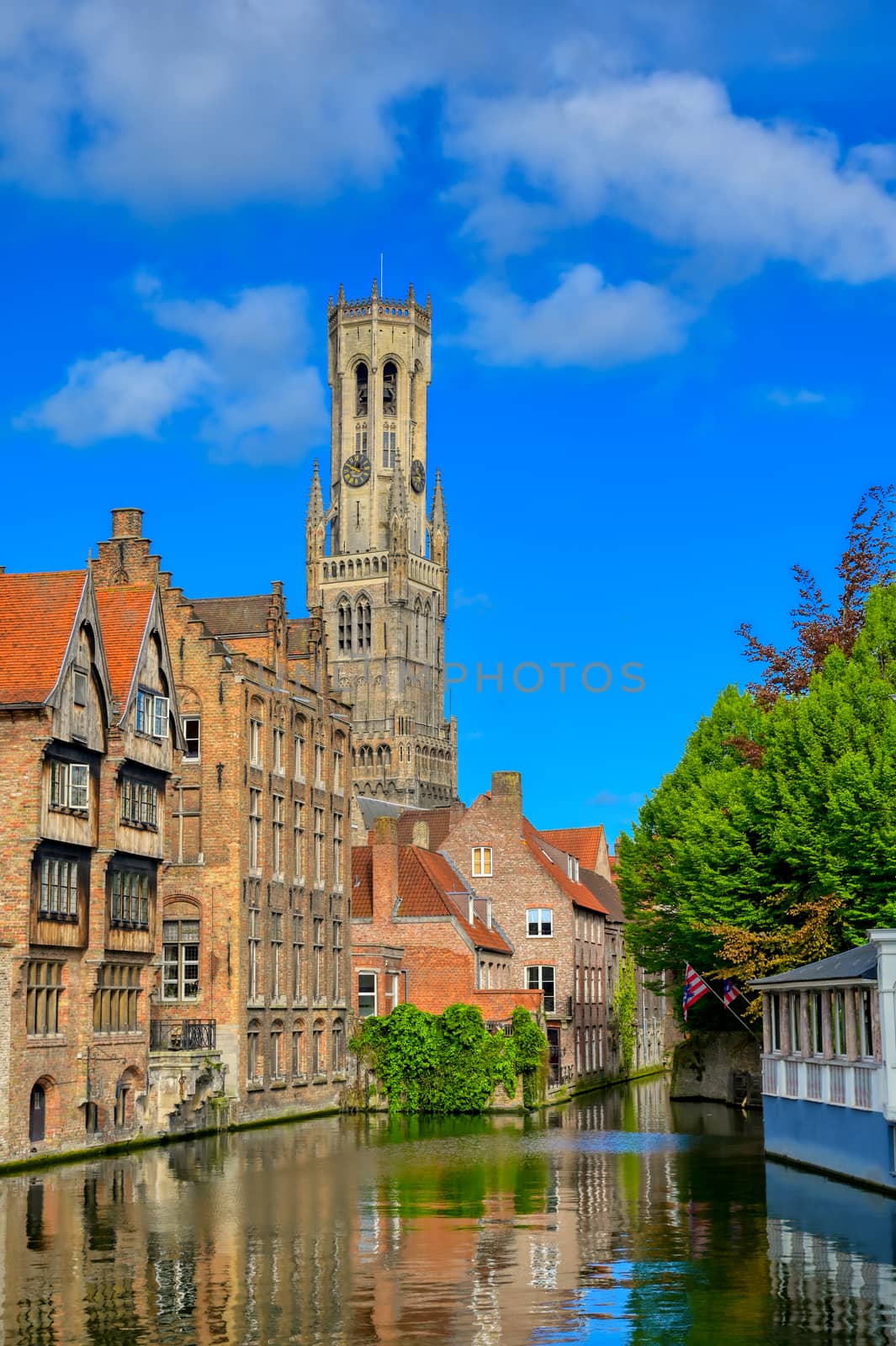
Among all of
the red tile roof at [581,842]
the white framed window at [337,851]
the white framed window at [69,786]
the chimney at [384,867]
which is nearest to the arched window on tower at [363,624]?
the red tile roof at [581,842]

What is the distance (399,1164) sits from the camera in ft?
137

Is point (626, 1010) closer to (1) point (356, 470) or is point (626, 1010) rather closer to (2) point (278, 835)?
(2) point (278, 835)

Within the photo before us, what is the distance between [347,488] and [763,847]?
139m

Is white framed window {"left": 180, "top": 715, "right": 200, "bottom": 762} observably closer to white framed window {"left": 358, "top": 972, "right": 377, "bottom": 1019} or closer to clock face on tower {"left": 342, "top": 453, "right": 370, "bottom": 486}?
white framed window {"left": 358, "top": 972, "right": 377, "bottom": 1019}

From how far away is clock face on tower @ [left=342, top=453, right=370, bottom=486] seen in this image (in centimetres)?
18975

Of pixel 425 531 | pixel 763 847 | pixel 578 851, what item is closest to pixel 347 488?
pixel 425 531

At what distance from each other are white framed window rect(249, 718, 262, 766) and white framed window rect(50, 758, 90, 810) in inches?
555

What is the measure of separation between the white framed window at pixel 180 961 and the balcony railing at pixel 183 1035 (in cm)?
100

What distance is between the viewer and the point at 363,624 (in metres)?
184

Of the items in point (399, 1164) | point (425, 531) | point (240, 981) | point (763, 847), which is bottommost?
point (399, 1164)

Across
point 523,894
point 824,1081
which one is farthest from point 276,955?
point 824,1081

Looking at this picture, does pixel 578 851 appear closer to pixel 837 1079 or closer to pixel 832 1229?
pixel 837 1079

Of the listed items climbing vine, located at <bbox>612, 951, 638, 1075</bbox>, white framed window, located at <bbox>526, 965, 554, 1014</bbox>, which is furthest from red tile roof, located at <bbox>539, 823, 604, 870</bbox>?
white framed window, located at <bbox>526, 965, 554, 1014</bbox>

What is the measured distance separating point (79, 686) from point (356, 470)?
148267 millimetres
